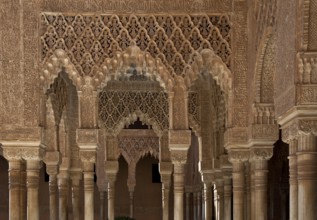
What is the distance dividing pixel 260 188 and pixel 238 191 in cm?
96

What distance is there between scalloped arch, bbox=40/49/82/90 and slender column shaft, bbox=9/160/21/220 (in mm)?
1475

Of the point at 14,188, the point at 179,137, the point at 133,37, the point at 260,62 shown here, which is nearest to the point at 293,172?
the point at 260,62

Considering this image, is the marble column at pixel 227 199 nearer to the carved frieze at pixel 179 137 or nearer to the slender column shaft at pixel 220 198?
the slender column shaft at pixel 220 198

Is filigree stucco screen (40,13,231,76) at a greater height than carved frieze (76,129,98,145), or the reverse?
filigree stucco screen (40,13,231,76)

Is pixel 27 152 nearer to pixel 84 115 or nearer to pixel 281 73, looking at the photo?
pixel 84 115

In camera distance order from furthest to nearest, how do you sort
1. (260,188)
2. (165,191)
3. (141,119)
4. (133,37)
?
(165,191) < (141,119) < (133,37) < (260,188)

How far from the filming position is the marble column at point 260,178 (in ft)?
39.7

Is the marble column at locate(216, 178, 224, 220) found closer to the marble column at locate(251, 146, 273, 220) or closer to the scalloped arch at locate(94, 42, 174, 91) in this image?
the marble column at locate(251, 146, 273, 220)

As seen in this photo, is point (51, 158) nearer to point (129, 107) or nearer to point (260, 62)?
point (129, 107)

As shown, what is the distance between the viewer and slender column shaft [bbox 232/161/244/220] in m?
12.9

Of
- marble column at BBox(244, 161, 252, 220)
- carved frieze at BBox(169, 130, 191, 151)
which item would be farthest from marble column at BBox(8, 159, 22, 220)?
marble column at BBox(244, 161, 252, 220)

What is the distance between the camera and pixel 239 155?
1276 centimetres

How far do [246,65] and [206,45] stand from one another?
31.5 inches

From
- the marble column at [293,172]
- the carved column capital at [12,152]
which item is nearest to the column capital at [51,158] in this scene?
the carved column capital at [12,152]
